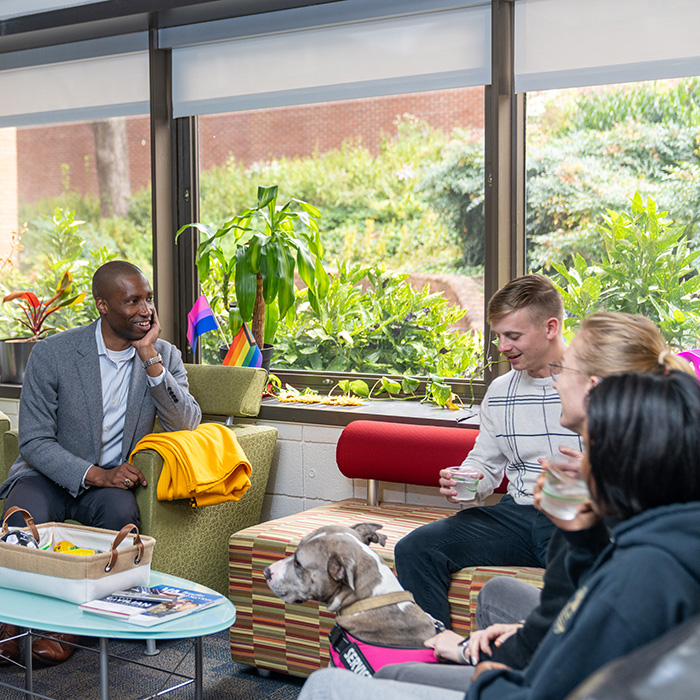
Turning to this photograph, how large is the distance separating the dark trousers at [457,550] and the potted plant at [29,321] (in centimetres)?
247

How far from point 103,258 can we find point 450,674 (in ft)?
11.3

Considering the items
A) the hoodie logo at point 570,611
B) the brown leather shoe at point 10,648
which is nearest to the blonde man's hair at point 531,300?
the hoodie logo at point 570,611

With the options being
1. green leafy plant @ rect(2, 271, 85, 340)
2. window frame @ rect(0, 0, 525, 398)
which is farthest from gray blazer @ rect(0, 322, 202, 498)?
green leafy plant @ rect(2, 271, 85, 340)

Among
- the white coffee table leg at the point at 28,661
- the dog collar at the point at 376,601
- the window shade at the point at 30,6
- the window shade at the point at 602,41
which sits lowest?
the white coffee table leg at the point at 28,661

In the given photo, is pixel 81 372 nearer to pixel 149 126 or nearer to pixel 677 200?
pixel 149 126

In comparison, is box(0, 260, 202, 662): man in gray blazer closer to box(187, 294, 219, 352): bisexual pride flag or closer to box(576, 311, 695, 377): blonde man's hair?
box(187, 294, 219, 352): bisexual pride flag

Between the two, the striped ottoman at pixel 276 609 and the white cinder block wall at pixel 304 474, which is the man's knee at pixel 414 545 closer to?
the striped ottoman at pixel 276 609

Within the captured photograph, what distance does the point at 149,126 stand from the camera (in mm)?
4211

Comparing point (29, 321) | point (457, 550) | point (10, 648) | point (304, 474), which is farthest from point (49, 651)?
point (29, 321)

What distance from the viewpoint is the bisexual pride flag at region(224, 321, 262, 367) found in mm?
3598

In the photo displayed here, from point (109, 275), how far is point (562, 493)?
212cm

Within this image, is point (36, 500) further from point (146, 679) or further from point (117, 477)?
point (146, 679)

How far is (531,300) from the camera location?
2.44 m

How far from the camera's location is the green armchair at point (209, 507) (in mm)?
2859
